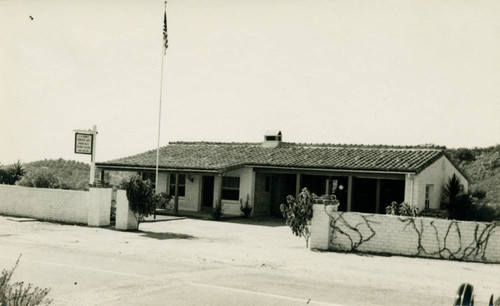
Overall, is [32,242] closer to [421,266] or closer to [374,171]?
[421,266]

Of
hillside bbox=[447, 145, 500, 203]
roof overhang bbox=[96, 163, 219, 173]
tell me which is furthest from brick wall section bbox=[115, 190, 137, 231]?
hillside bbox=[447, 145, 500, 203]

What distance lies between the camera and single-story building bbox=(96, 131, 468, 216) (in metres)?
23.4

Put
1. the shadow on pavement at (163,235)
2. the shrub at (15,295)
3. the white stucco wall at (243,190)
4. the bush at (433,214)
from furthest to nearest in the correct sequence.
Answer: the white stucco wall at (243,190) → the bush at (433,214) → the shadow on pavement at (163,235) → the shrub at (15,295)

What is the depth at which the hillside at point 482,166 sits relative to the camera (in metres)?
46.8

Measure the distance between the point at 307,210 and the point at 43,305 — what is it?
30.6 ft

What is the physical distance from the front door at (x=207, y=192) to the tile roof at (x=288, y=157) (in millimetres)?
1261

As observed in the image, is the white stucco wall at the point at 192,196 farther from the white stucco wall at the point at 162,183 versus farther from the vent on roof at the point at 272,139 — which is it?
the vent on roof at the point at 272,139

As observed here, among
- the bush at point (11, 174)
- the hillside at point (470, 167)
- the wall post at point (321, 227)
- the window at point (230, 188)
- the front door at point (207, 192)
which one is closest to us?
the wall post at point (321, 227)

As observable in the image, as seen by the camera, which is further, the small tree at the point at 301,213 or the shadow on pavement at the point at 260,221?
the shadow on pavement at the point at 260,221

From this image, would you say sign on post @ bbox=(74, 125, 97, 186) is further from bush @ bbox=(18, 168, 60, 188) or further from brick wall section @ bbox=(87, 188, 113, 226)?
bush @ bbox=(18, 168, 60, 188)

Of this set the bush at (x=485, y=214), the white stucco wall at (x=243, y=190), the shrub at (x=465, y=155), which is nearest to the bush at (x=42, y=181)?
the white stucco wall at (x=243, y=190)

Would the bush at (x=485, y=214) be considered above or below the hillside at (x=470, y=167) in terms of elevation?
below

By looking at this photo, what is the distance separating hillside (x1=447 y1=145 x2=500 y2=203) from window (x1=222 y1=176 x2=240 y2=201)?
26.6 metres

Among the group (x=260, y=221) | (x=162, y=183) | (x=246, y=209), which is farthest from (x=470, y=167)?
(x=162, y=183)
